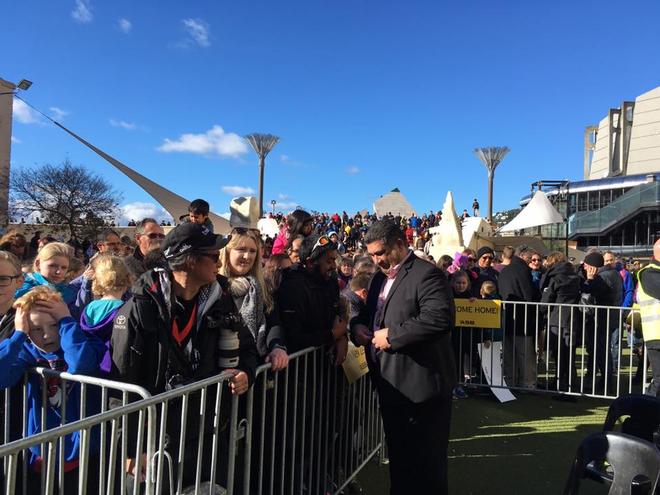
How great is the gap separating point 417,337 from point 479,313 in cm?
395

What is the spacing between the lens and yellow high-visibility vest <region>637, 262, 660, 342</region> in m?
4.37

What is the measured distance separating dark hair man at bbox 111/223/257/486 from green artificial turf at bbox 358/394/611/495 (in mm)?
2234

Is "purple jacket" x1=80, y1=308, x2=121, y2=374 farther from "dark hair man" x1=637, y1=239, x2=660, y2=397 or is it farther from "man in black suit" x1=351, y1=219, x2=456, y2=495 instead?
"dark hair man" x1=637, y1=239, x2=660, y2=397

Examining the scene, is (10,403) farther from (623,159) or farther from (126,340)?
(623,159)

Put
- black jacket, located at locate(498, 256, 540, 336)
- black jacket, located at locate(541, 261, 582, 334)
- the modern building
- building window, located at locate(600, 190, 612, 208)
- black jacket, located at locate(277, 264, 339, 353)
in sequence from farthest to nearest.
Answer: building window, located at locate(600, 190, 612, 208)
the modern building
black jacket, located at locate(541, 261, 582, 334)
black jacket, located at locate(498, 256, 540, 336)
black jacket, located at locate(277, 264, 339, 353)

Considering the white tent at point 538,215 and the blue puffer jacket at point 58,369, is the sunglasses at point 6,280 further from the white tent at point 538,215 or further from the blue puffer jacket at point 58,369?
the white tent at point 538,215

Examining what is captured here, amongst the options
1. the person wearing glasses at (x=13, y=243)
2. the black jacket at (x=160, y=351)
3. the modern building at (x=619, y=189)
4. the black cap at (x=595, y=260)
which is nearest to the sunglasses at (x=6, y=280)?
the black jacket at (x=160, y=351)

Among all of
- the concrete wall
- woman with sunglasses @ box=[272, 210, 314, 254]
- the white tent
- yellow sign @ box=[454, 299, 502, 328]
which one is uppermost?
the concrete wall

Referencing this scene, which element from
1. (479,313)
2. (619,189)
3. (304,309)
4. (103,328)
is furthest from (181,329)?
(619,189)

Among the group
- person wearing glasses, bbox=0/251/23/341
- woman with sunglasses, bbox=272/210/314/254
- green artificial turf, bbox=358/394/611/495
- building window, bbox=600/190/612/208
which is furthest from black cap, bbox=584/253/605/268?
building window, bbox=600/190/612/208

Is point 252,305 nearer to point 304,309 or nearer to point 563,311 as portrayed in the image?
point 304,309

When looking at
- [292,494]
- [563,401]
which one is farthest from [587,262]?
[292,494]

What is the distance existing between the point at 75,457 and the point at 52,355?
0.54 meters

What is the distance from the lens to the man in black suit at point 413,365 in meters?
2.90
